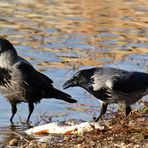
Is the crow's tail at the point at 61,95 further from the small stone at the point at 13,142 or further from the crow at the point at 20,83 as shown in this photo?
the small stone at the point at 13,142

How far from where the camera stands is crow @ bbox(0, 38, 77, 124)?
8828 millimetres

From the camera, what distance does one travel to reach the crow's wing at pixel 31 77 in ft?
29.1

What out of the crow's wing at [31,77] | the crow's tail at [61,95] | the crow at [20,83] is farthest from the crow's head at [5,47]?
the crow's tail at [61,95]

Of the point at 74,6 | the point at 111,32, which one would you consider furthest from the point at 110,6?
the point at 111,32

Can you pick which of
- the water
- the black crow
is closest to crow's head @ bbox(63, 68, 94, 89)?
the black crow

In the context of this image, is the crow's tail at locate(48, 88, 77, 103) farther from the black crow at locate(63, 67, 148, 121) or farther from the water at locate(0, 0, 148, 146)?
the black crow at locate(63, 67, 148, 121)

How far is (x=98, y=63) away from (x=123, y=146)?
20.1ft

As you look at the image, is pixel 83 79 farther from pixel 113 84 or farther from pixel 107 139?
pixel 107 139

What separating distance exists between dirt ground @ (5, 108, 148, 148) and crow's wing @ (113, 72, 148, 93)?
2.13ft

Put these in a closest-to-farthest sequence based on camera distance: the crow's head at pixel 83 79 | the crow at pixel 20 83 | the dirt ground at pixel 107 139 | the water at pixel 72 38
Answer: the dirt ground at pixel 107 139, the crow's head at pixel 83 79, the crow at pixel 20 83, the water at pixel 72 38

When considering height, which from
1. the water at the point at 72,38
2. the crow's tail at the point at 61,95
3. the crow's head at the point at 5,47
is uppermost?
the crow's head at the point at 5,47

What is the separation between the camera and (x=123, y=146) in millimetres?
6316

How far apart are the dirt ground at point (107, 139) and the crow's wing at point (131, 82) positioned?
2.13 feet

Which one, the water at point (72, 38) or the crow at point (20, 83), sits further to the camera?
the water at point (72, 38)
